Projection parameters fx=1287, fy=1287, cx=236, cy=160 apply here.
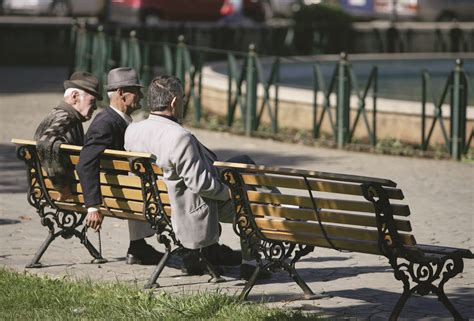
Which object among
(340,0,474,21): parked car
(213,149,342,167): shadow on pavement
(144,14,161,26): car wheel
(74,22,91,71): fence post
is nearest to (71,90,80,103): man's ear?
(213,149,342,167): shadow on pavement

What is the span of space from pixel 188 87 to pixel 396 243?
36.0ft

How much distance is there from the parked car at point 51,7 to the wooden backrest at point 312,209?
31.0 metres

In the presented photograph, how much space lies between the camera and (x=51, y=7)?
134 ft

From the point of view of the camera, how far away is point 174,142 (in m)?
7.52

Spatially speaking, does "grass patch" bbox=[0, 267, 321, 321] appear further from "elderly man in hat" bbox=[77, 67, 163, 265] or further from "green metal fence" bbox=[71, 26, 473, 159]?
"green metal fence" bbox=[71, 26, 473, 159]

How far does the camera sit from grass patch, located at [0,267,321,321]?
683 cm

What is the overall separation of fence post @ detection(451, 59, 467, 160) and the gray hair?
22.5ft

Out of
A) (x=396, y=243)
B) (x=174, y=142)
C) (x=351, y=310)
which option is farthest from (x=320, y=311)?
(x=174, y=142)

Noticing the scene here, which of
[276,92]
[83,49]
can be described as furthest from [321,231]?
[83,49]

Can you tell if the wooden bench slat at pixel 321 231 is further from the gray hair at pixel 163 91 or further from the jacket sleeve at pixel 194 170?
the gray hair at pixel 163 91

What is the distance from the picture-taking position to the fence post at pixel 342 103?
14.9 metres

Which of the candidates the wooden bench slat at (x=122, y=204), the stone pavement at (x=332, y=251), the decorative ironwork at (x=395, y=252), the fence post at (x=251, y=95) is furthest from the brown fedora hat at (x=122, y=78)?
the fence post at (x=251, y=95)

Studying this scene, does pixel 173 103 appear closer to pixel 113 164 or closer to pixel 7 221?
pixel 113 164

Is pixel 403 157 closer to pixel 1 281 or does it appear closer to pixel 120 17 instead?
pixel 1 281
